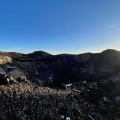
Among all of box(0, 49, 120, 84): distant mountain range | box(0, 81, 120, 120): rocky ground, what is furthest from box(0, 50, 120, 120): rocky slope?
box(0, 49, 120, 84): distant mountain range

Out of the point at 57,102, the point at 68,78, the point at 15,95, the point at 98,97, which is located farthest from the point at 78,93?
the point at 68,78

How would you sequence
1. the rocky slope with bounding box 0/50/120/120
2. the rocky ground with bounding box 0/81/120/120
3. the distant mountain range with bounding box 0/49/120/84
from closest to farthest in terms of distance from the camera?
the rocky ground with bounding box 0/81/120/120, the rocky slope with bounding box 0/50/120/120, the distant mountain range with bounding box 0/49/120/84

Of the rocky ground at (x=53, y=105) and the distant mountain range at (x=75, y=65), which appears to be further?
the distant mountain range at (x=75, y=65)

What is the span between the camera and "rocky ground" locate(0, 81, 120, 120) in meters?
11.6

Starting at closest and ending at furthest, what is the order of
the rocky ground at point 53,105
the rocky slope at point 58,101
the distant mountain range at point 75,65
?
1. the rocky ground at point 53,105
2. the rocky slope at point 58,101
3. the distant mountain range at point 75,65

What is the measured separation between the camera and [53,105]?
41.6ft

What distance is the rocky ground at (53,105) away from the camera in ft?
38.1

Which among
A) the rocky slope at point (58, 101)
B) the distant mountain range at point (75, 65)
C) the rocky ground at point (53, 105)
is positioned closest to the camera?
the rocky ground at point (53, 105)

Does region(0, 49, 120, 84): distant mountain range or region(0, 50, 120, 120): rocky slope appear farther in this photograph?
region(0, 49, 120, 84): distant mountain range

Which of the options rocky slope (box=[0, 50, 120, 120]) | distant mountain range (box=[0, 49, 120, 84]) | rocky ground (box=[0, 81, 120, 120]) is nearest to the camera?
rocky ground (box=[0, 81, 120, 120])

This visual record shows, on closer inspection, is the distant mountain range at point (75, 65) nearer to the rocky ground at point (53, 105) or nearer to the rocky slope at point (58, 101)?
the rocky slope at point (58, 101)

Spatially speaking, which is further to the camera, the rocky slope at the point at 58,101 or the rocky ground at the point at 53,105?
the rocky slope at the point at 58,101

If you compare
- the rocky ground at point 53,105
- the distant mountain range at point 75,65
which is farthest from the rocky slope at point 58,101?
the distant mountain range at point 75,65

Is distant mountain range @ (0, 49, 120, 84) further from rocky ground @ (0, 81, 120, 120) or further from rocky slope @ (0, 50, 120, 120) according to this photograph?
rocky ground @ (0, 81, 120, 120)
